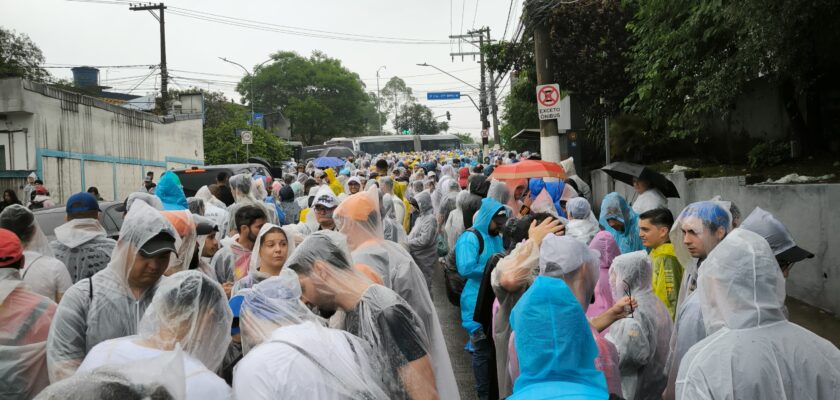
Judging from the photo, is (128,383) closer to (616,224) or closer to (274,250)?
(274,250)

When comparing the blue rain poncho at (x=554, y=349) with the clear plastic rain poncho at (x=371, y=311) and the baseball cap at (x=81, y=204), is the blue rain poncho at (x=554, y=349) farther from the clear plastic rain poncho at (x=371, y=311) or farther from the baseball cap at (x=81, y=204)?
the baseball cap at (x=81, y=204)

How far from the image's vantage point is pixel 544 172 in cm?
1042

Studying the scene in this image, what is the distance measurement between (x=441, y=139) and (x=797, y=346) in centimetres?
6157

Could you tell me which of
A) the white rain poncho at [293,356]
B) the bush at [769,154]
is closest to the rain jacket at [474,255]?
the white rain poncho at [293,356]

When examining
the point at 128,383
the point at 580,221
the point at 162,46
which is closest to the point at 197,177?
the point at 580,221

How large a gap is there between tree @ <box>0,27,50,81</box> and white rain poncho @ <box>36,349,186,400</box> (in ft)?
133

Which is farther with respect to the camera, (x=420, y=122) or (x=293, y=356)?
(x=420, y=122)

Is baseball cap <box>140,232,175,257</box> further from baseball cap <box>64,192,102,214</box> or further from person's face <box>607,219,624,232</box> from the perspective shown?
person's face <box>607,219,624,232</box>

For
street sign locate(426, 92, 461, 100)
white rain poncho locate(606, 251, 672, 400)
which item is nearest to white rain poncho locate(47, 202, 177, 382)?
white rain poncho locate(606, 251, 672, 400)

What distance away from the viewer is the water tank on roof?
210 ft

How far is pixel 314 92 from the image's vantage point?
309 ft

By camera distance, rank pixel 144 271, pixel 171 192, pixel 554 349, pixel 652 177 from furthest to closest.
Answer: pixel 171 192
pixel 652 177
pixel 144 271
pixel 554 349

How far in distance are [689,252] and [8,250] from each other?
12.8 ft

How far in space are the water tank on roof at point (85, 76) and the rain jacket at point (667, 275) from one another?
213 ft
